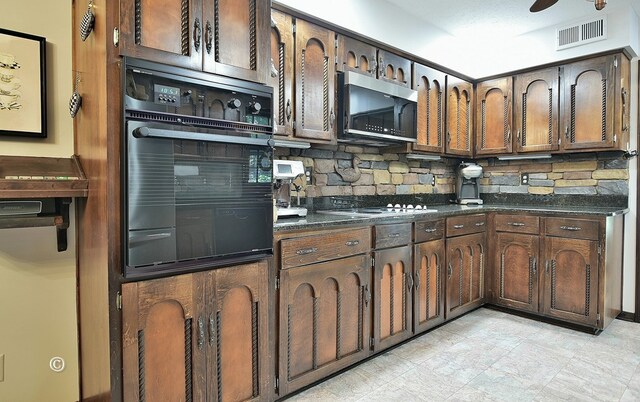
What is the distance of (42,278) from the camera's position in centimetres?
185

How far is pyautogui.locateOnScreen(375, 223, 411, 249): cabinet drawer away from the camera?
2506mm

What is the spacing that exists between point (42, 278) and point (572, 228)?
365 centimetres

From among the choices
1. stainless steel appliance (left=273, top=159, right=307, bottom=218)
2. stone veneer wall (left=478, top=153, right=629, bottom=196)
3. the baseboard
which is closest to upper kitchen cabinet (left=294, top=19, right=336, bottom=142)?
stainless steel appliance (left=273, top=159, right=307, bottom=218)

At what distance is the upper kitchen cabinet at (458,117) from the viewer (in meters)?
3.65

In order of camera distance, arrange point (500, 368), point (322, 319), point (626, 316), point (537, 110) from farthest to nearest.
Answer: point (537, 110)
point (626, 316)
point (500, 368)
point (322, 319)

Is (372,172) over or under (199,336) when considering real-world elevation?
over

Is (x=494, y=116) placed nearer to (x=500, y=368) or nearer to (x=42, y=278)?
(x=500, y=368)

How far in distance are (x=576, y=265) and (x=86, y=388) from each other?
349 centimetres

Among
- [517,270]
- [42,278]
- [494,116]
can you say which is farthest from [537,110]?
[42,278]

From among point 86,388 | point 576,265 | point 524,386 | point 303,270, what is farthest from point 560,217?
point 86,388

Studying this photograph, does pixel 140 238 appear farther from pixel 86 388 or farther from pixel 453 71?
pixel 453 71

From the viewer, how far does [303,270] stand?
206 cm

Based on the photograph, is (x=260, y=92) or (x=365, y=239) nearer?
(x=260, y=92)

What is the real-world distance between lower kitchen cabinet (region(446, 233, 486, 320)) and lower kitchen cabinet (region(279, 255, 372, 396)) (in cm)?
104
